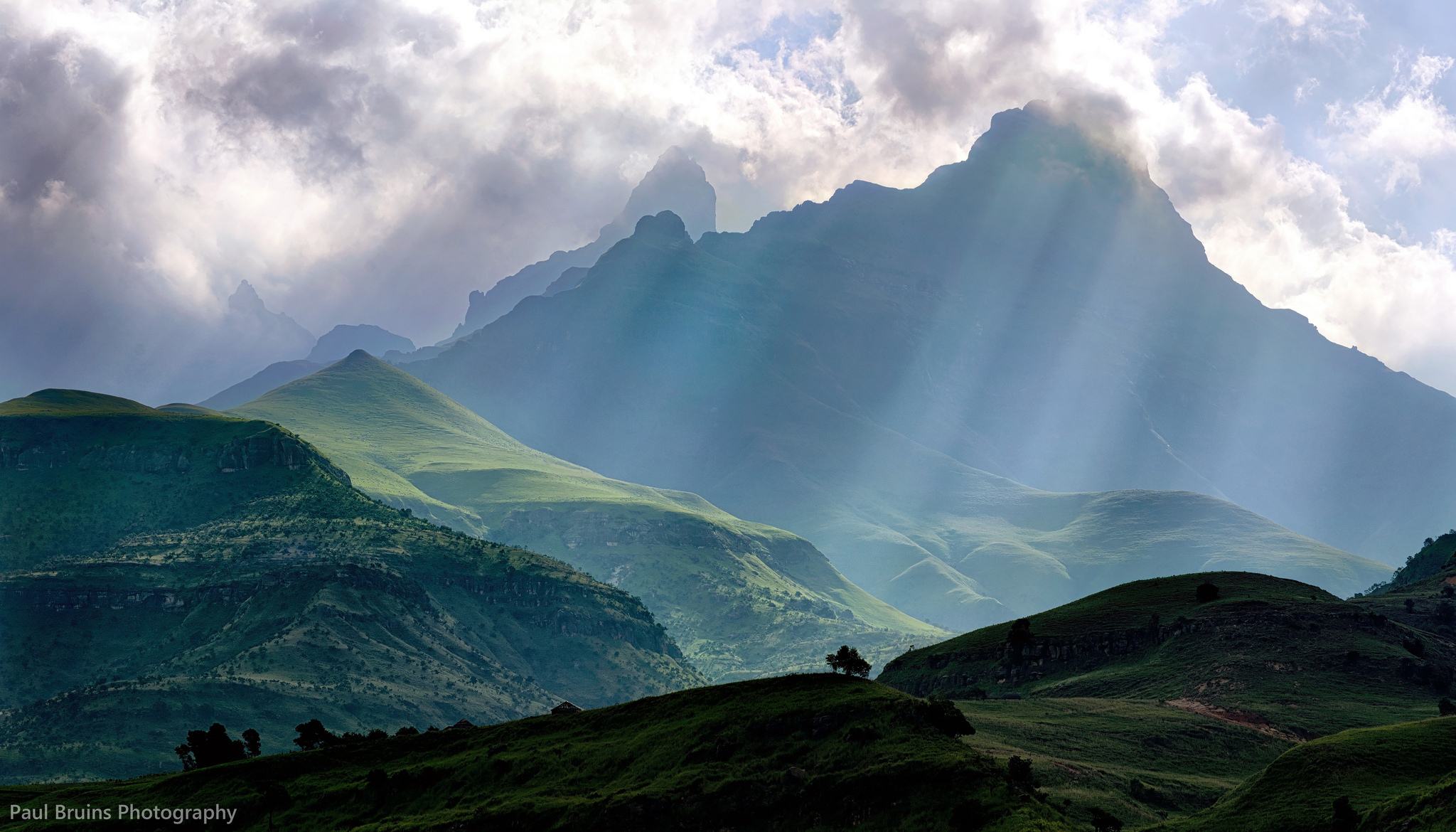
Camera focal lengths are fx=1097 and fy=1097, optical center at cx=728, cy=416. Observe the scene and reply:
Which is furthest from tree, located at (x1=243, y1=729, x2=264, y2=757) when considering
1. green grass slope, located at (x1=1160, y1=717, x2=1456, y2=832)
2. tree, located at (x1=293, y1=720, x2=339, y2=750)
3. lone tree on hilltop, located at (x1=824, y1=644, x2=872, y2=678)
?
green grass slope, located at (x1=1160, y1=717, x2=1456, y2=832)

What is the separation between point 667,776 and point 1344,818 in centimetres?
5570

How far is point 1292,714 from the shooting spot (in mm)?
151375

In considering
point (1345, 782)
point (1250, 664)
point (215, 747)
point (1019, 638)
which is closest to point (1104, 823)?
point (1345, 782)

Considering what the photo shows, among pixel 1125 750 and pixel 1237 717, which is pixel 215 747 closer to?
pixel 1125 750

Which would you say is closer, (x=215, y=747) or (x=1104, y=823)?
(x=1104, y=823)

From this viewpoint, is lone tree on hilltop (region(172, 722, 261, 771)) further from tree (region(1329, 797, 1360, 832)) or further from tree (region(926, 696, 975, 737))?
tree (region(1329, 797, 1360, 832))

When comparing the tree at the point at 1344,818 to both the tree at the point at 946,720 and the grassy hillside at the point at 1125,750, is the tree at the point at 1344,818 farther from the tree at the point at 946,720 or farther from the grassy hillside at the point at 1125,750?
the tree at the point at 946,720

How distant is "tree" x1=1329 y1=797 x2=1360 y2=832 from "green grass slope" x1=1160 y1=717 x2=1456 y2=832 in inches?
24.7

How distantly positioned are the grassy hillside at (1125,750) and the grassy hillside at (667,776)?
24.5 m

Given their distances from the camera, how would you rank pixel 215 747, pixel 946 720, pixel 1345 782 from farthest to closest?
pixel 215 747, pixel 946 720, pixel 1345 782

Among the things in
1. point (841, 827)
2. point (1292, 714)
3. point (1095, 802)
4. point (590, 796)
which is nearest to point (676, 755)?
point (590, 796)

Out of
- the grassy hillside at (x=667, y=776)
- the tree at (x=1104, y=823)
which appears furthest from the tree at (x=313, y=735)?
the tree at (x=1104, y=823)

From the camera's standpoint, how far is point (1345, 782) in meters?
95.7

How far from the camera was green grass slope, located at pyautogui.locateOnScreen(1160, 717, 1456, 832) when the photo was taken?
290 ft
